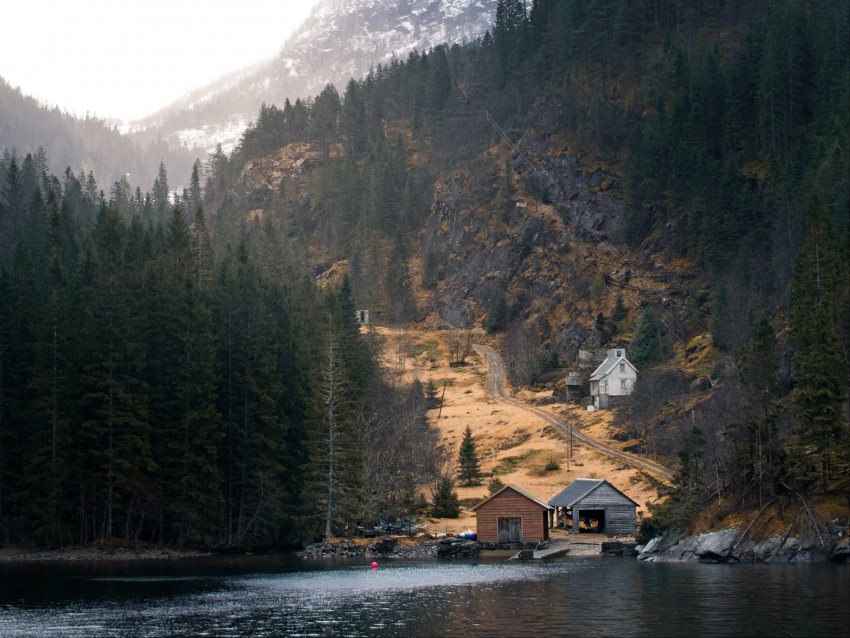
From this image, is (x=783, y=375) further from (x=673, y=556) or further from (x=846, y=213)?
(x=673, y=556)

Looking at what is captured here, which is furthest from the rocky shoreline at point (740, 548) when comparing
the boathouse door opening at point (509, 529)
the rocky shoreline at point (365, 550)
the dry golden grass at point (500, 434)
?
the dry golden grass at point (500, 434)

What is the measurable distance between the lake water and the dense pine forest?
9445mm

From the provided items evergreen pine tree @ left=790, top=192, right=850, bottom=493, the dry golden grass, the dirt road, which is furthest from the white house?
evergreen pine tree @ left=790, top=192, right=850, bottom=493

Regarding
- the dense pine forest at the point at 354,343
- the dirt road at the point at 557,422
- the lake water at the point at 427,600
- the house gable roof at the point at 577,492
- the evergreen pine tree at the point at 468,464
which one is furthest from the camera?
the evergreen pine tree at the point at 468,464

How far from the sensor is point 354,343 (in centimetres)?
10475

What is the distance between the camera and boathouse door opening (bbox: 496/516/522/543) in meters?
82.4

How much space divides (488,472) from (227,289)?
1543 inches

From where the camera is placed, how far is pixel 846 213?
99438 mm

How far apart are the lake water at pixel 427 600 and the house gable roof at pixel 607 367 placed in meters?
60.0

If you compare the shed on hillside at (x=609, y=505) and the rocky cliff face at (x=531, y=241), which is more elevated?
the rocky cliff face at (x=531, y=241)

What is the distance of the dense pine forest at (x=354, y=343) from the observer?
7331 cm

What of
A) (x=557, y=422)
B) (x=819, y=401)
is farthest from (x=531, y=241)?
(x=819, y=401)

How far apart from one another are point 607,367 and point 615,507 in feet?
132

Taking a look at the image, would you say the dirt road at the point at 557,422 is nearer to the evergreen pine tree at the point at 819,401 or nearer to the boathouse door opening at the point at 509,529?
the boathouse door opening at the point at 509,529
